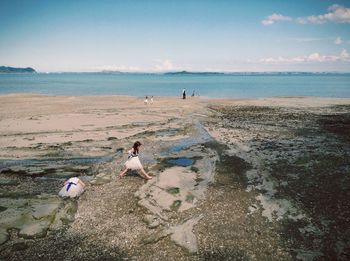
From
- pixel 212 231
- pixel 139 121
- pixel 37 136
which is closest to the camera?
pixel 212 231

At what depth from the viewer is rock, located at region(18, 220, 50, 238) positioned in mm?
10312

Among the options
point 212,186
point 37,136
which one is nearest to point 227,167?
point 212,186

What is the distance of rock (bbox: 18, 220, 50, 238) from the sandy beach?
0.06m

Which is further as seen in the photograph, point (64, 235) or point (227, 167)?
point (227, 167)

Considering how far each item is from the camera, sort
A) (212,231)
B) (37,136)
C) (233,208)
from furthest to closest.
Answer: (37,136), (233,208), (212,231)

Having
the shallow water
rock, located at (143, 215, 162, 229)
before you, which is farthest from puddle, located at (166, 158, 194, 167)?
rock, located at (143, 215, 162, 229)

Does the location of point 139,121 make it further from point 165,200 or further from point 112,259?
point 112,259

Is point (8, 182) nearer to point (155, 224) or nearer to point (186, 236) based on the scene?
point (155, 224)

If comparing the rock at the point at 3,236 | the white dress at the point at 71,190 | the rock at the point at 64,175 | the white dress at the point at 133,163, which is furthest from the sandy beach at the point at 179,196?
the white dress at the point at 133,163

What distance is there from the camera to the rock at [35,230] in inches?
406

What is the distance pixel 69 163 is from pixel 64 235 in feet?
27.3

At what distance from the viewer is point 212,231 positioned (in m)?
10.7

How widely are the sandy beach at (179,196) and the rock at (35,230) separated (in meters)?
0.06

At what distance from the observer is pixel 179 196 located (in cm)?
1362
